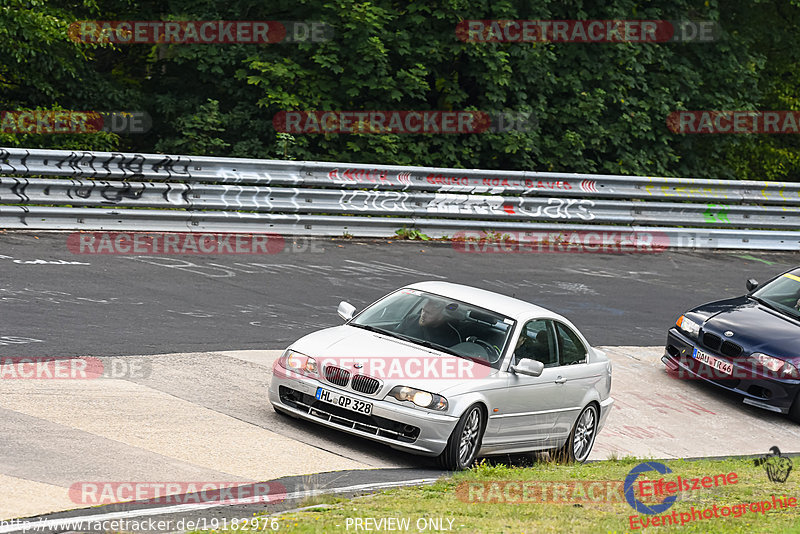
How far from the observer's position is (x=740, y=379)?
12.6m

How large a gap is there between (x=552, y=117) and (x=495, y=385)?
15785 millimetres

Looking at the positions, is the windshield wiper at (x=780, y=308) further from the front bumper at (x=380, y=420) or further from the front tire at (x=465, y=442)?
the front bumper at (x=380, y=420)

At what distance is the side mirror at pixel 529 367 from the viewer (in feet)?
30.6

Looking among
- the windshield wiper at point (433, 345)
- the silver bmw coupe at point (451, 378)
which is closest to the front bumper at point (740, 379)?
the silver bmw coupe at point (451, 378)

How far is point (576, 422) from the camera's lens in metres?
10.2

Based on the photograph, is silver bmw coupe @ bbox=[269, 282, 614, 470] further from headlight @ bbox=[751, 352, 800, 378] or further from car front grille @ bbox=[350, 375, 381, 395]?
headlight @ bbox=[751, 352, 800, 378]

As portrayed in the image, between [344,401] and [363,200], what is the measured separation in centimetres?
1053

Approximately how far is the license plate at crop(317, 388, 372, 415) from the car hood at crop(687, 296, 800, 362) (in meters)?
5.63

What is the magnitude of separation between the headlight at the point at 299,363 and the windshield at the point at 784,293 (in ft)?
22.3

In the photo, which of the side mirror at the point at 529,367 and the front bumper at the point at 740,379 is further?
the front bumper at the point at 740,379

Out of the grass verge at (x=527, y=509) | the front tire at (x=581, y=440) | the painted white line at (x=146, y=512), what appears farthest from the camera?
the front tire at (x=581, y=440)

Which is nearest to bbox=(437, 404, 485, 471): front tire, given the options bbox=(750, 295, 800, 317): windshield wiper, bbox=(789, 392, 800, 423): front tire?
bbox=(789, 392, 800, 423): front tire

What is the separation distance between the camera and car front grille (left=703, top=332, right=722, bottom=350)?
42.1ft

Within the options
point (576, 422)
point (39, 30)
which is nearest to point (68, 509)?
point (576, 422)
